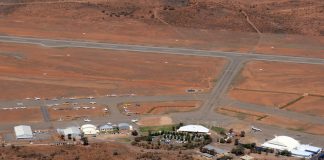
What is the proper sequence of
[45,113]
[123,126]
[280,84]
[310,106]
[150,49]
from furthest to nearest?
1. [150,49]
2. [280,84]
3. [310,106]
4. [45,113]
5. [123,126]

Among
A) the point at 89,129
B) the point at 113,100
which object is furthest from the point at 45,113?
the point at 113,100

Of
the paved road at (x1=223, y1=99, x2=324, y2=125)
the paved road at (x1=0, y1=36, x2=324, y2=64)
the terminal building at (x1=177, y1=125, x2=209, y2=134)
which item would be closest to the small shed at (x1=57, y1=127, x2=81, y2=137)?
the terminal building at (x1=177, y1=125, x2=209, y2=134)

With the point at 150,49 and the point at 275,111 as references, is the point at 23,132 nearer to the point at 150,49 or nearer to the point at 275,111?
the point at 275,111

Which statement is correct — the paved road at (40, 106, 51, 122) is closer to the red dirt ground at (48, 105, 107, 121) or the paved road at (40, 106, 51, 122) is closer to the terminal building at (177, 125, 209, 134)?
the red dirt ground at (48, 105, 107, 121)

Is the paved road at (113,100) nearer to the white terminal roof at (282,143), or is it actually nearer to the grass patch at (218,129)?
the grass patch at (218,129)

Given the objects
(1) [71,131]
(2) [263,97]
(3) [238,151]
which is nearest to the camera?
(3) [238,151]

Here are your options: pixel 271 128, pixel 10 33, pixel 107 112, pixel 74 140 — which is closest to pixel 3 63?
pixel 10 33
